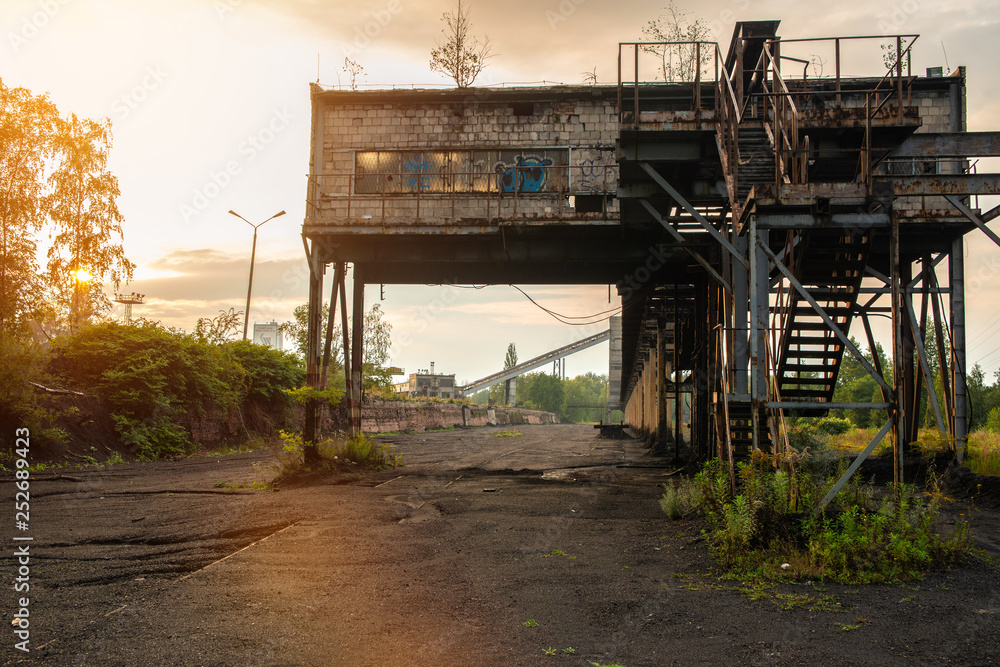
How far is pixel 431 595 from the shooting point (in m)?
5.96

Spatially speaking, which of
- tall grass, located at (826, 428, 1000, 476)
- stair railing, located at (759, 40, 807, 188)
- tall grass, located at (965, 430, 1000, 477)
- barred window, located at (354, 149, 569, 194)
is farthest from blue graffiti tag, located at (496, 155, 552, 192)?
tall grass, located at (965, 430, 1000, 477)

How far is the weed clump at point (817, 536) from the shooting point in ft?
21.1

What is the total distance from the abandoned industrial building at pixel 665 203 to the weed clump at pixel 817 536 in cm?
231

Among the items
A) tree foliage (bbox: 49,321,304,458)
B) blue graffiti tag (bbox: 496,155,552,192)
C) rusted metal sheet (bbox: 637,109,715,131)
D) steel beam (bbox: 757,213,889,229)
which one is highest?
blue graffiti tag (bbox: 496,155,552,192)

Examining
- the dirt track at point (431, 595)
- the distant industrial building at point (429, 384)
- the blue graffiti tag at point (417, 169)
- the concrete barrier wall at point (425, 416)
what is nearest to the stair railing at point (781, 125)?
the dirt track at point (431, 595)

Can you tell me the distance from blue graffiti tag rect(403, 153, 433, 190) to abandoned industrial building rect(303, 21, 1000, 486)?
3 cm

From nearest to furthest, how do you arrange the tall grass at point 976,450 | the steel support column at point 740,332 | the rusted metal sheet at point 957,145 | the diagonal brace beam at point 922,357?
the rusted metal sheet at point 957,145 → the steel support column at point 740,332 → the tall grass at point 976,450 → the diagonal brace beam at point 922,357

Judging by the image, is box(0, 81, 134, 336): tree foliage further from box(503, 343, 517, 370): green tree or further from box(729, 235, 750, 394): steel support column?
box(503, 343, 517, 370): green tree

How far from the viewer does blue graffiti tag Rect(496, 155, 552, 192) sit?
17734mm

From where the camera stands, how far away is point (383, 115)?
1834 cm

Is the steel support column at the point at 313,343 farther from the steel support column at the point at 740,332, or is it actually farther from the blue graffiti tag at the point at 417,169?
the steel support column at the point at 740,332

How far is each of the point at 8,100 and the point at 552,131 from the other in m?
14.8

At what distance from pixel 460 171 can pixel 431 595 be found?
13708 mm

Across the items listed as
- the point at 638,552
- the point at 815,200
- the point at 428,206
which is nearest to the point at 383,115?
the point at 428,206
